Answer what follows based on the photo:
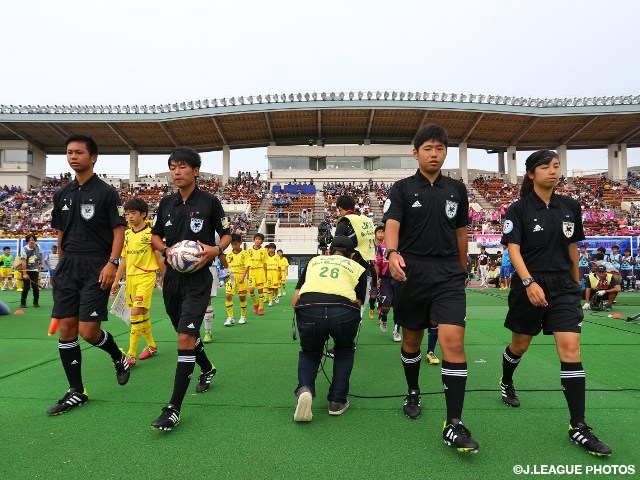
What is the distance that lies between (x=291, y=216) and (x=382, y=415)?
3003 cm

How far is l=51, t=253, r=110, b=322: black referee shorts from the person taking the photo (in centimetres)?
359

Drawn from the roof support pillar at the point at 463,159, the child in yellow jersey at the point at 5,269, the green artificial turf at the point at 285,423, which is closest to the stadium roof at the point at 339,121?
the roof support pillar at the point at 463,159

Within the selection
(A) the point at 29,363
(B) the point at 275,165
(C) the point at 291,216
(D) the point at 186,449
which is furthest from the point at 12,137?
(D) the point at 186,449

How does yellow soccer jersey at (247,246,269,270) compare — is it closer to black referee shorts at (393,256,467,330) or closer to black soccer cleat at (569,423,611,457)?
black referee shorts at (393,256,467,330)

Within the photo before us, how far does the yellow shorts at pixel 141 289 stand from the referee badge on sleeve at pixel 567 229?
4.52m

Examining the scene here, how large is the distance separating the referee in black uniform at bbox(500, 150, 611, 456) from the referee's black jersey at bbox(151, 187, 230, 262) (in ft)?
7.70

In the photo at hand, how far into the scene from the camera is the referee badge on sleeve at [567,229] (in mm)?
3275

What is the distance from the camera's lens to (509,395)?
12.1ft

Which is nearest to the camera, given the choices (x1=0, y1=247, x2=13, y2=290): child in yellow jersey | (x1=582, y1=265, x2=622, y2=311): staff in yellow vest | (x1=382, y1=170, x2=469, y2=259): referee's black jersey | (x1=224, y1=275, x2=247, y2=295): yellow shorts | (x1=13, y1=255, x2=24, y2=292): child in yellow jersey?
(x1=382, y1=170, x2=469, y2=259): referee's black jersey

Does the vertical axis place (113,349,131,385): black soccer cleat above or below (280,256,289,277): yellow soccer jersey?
below

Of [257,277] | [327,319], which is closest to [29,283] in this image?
[257,277]

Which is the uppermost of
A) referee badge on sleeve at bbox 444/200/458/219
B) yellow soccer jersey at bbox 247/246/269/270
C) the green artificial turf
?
referee badge on sleeve at bbox 444/200/458/219

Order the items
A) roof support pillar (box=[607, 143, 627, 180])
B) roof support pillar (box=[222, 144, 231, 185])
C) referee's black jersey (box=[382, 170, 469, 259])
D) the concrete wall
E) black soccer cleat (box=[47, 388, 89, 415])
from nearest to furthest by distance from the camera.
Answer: referee's black jersey (box=[382, 170, 469, 259]) < black soccer cleat (box=[47, 388, 89, 415]) < the concrete wall < roof support pillar (box=[607, 143, 627, 180]) < roof support pillar (box=[222, 144, 231, 185])

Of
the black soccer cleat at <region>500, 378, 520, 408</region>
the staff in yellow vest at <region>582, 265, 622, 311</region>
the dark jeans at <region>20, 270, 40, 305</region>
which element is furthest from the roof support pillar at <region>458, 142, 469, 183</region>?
the black soccer cleat at <region>500, 378, 520, 408</region>
